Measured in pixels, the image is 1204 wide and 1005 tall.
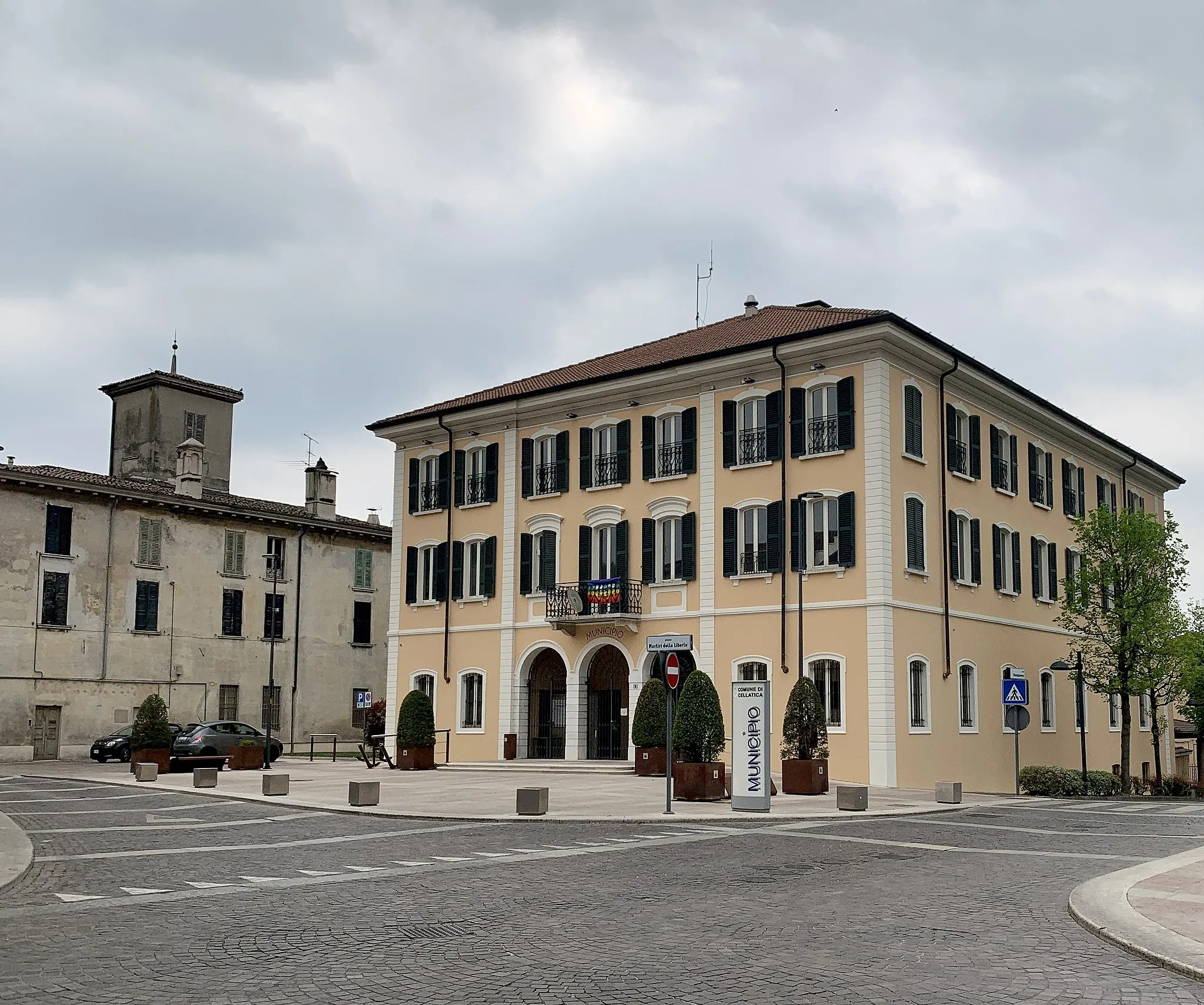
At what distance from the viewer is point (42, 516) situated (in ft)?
146

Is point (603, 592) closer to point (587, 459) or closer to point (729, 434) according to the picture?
point (587, 459)

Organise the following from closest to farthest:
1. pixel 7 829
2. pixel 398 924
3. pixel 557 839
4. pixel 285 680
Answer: pixel 398 924
pixel 557 839
pixel 7 829
pixel 285 680

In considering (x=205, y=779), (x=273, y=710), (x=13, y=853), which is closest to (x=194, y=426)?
(x=273, y=710)

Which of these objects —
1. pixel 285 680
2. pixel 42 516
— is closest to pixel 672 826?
pixel 42 516

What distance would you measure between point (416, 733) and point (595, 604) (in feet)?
20.0

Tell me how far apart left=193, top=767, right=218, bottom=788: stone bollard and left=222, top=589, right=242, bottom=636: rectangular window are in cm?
2315

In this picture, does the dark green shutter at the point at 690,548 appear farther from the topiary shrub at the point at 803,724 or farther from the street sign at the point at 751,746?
the street sign at the point at 751,746

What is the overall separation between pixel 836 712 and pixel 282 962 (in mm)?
23925

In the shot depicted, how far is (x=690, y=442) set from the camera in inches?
1379

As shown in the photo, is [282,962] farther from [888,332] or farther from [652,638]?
[888,332]

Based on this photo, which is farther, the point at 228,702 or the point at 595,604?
the point at 228,702

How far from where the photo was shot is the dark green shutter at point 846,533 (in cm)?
3102

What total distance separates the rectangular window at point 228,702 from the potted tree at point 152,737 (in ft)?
52.8

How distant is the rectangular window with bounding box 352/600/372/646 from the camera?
182 feet
